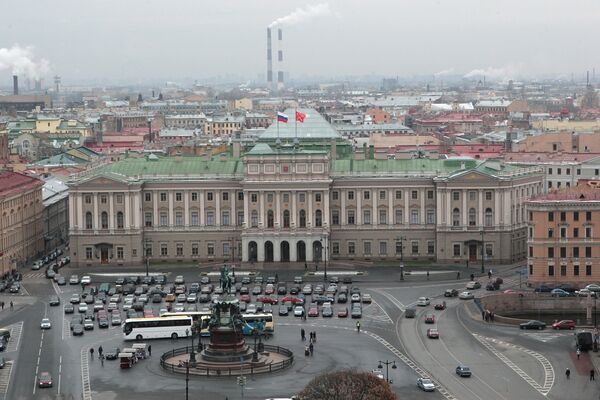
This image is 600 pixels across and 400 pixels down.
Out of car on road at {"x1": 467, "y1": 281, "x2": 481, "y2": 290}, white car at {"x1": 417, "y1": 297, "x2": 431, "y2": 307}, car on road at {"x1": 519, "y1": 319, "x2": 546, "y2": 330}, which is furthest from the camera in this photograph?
car on road at {"x1": 467, "y1": 281, "x2": 481, "y2": 290}

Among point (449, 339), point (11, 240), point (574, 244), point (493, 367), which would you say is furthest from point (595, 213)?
point (11, 240)

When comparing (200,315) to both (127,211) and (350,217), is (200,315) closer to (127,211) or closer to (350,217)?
(127,211)

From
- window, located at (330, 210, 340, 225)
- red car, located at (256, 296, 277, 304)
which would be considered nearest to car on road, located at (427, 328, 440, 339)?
red car, located at (256, 296, 277, 304)

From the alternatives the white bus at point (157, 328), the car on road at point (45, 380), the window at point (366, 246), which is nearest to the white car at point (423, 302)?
the white bus at point (157, 328)

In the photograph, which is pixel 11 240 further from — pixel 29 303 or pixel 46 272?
pixel 29 303

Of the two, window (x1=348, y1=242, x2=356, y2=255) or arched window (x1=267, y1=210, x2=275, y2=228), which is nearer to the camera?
arched window (x1=267, y1=210, x2=275, y2=228)

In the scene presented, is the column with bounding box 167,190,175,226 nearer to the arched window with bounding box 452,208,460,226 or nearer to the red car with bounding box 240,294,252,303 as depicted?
the red car with bounding box 240,294,252,303

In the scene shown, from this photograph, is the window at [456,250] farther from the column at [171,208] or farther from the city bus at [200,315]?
the city bus at [200,315]
